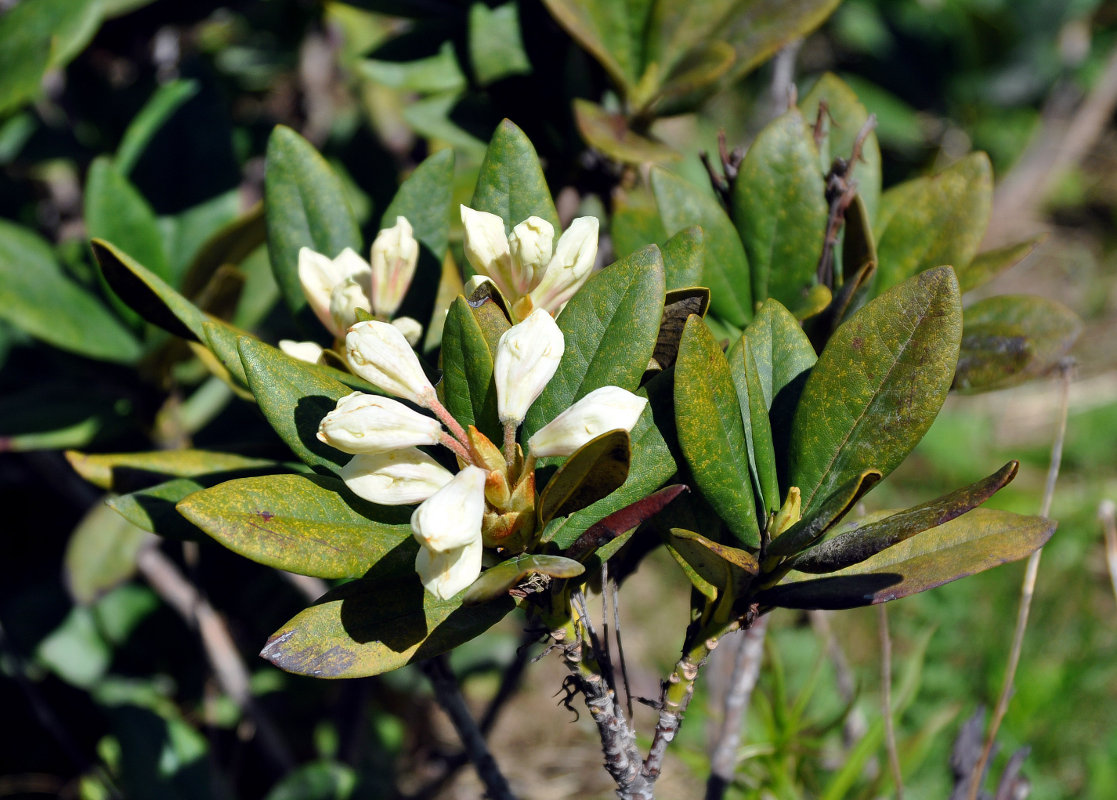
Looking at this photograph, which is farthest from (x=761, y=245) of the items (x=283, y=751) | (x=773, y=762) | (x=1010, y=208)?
(x=1010, y=208)

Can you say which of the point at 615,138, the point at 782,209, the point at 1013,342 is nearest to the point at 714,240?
the point at 782,209

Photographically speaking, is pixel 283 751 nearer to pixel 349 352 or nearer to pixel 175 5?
pixel 349 352

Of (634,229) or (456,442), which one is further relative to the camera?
(634,229)

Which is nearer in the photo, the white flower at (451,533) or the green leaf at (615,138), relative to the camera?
the white flower at (451,533)

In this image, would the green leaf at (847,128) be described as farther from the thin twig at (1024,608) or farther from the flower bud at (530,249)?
the flower bud at (530,249)

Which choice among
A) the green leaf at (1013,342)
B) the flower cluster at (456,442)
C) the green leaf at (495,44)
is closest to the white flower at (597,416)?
the flower cluster at (456,442)

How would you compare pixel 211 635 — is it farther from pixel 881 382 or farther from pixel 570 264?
pixel 881 382
